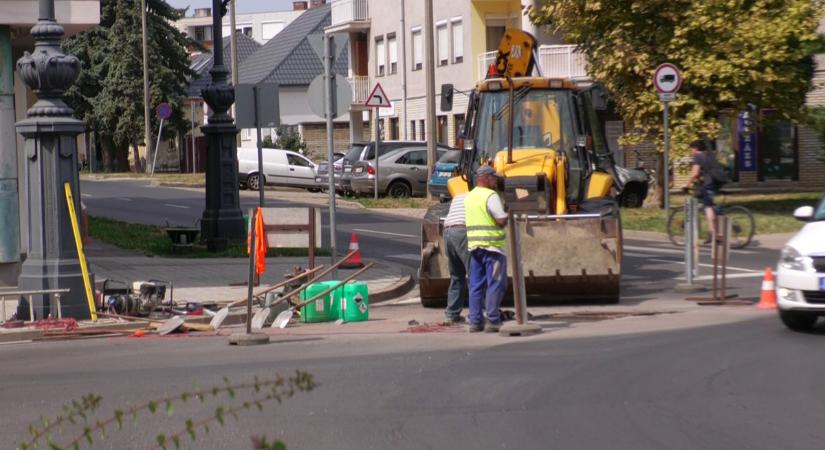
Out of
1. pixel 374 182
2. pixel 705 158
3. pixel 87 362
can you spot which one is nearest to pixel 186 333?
pixel 87 362

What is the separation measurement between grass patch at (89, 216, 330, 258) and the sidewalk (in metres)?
0.55

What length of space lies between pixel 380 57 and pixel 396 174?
778 inches

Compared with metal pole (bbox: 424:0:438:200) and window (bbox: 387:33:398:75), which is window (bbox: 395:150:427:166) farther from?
window (bbox: 387:33:398:75)

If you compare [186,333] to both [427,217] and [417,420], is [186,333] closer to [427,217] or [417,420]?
[427,217]

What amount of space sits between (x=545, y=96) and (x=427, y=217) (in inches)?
90.7

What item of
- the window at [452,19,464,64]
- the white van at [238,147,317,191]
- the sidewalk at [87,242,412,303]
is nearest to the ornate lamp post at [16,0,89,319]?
the sidewalk at [87,242,412,303]

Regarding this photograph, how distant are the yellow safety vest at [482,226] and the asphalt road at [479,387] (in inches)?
39.5

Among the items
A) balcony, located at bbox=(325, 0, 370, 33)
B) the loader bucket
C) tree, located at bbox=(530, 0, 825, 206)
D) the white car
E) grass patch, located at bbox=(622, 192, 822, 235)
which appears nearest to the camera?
the white car

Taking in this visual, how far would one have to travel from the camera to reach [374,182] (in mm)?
39625

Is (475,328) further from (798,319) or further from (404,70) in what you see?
(404,70)

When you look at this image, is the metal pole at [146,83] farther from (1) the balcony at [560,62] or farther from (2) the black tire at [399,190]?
(2) the black tire at [399,190]

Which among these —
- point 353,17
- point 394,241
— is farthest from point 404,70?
point 394,241

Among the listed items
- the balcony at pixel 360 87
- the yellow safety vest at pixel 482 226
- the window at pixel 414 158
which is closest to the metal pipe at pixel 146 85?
the balcony at pixel 360 87

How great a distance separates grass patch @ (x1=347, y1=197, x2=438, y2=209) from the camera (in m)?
36.8
